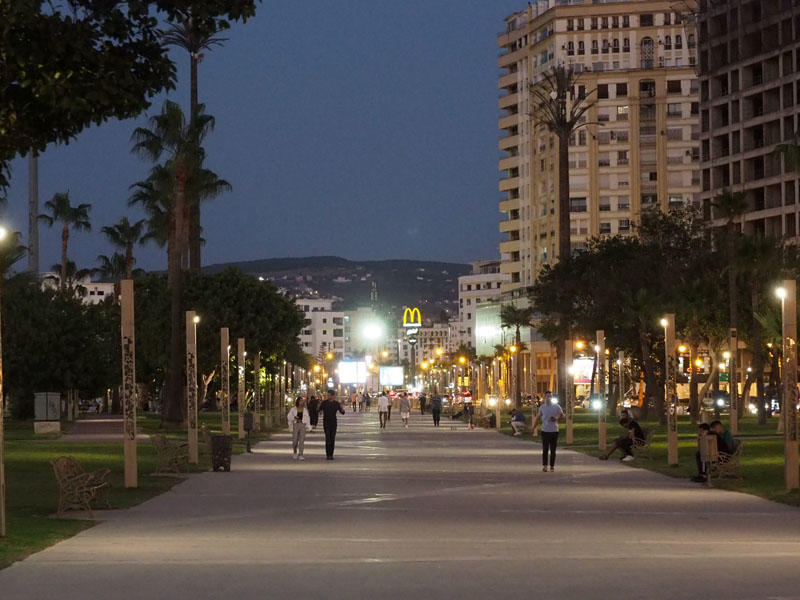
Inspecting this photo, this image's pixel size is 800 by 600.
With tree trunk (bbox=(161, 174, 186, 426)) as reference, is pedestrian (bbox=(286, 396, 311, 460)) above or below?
below

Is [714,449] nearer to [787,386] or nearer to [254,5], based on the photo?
[787,386]

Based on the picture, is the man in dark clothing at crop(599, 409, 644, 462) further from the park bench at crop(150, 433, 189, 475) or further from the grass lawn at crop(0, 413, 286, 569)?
the park bench at crop(150, 433, 189, 475)

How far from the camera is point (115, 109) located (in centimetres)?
1803

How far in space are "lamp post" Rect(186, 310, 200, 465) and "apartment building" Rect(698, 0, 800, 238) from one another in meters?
91.4

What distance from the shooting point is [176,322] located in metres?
68.5

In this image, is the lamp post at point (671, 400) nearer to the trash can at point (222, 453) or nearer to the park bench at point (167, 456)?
the trash can at point (222, 453)

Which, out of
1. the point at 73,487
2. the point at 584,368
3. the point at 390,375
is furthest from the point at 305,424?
the point at 390,375

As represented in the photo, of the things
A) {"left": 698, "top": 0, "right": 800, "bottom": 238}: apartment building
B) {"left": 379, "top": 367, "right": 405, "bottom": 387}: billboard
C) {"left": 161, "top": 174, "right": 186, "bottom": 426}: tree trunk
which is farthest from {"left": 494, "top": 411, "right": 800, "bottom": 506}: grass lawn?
{"left": 379, "top": 367, "right": 405, "bottom": 387}: billboard

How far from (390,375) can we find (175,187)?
86941 mm

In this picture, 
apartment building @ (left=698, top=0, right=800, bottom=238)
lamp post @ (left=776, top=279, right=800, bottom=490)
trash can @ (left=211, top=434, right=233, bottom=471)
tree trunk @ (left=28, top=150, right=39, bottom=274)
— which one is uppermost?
apartment building @ (left=698, top=0, right=800, bottom=238)

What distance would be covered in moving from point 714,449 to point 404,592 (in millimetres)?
19382

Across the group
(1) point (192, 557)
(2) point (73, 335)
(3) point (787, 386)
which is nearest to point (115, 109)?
(1) point (192, 557)

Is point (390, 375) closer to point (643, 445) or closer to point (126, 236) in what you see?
point (126, 236)

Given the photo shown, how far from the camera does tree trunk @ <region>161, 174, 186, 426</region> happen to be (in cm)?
6862
